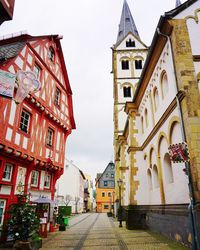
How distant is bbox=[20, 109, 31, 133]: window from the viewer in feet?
36.0

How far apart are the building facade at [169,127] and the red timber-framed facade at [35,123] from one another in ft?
19.1

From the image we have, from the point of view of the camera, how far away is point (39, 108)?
12.2m

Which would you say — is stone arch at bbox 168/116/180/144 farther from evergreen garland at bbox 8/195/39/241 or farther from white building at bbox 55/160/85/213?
white building at bbox 55/160/85/213

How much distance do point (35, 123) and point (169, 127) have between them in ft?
24.0

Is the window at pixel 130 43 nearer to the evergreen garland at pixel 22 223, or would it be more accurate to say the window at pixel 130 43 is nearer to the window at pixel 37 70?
the window at pixel 37 70

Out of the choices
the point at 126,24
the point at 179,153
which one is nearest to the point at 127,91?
the point at 126,24

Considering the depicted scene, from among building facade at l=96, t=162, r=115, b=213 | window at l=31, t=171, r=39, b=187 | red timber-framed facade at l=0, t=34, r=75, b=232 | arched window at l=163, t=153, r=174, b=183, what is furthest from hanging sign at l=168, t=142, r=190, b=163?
building facade at l=96, t=162, r=115, b=213

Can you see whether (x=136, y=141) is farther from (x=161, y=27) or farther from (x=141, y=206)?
(x=161, y=27)

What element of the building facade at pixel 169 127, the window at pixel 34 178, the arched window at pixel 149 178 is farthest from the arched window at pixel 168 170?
the window at pixel 34 178

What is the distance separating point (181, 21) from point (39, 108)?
338 inches

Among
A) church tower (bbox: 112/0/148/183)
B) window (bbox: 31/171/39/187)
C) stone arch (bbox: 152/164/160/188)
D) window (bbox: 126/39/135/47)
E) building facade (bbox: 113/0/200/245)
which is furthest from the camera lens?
window (bbox: 126/39/135/47)

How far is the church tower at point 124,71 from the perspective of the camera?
101 feet

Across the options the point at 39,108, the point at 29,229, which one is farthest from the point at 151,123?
the point at 29,229

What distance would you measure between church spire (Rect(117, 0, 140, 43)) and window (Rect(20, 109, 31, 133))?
104 ft
